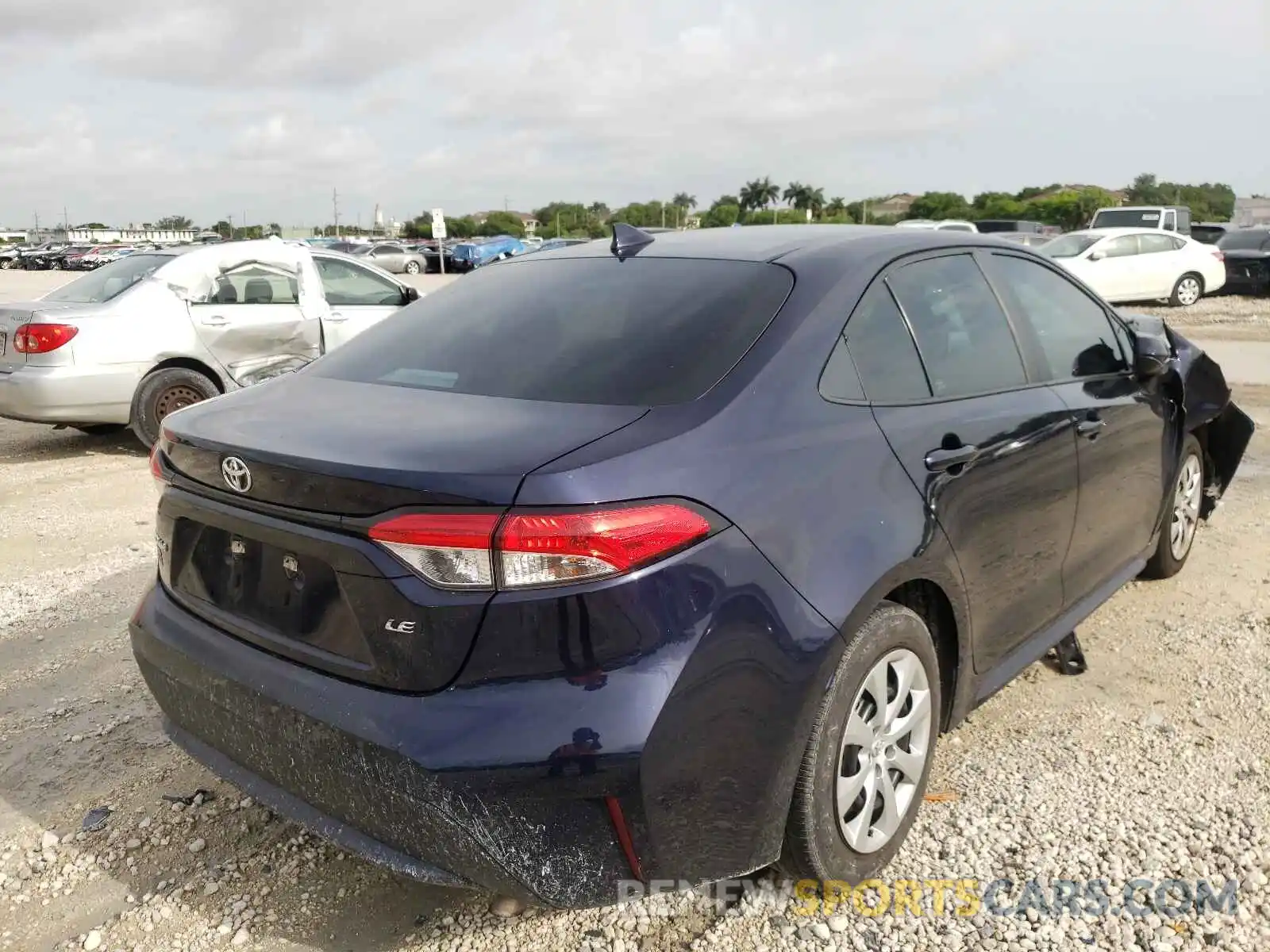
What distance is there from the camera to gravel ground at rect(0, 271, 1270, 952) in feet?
7.86

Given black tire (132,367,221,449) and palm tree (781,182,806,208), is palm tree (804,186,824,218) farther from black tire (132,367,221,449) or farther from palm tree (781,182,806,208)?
black tire (132,367,221,449)

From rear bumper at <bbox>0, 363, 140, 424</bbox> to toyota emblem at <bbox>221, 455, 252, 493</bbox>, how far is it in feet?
18.9

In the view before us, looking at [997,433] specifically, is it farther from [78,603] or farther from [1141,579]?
[78,603]

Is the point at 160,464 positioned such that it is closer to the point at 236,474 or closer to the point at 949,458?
the point at 236,474

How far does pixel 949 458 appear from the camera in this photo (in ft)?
8.57

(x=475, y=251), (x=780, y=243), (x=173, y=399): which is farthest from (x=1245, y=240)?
(x=475, y=251)

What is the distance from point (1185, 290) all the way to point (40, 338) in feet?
61.6

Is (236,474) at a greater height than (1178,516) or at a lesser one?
greater

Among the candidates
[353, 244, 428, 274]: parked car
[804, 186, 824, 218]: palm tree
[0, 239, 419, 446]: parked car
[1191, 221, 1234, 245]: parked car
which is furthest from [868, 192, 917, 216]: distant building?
[0, 239, 419, 446]: parked car

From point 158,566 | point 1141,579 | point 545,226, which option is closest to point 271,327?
point 158,566

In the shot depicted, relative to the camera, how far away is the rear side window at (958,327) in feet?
9.23

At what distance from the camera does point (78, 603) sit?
4535mm

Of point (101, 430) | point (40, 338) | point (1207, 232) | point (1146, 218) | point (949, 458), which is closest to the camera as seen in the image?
point (949, 458)

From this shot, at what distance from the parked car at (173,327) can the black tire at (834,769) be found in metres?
6.16
